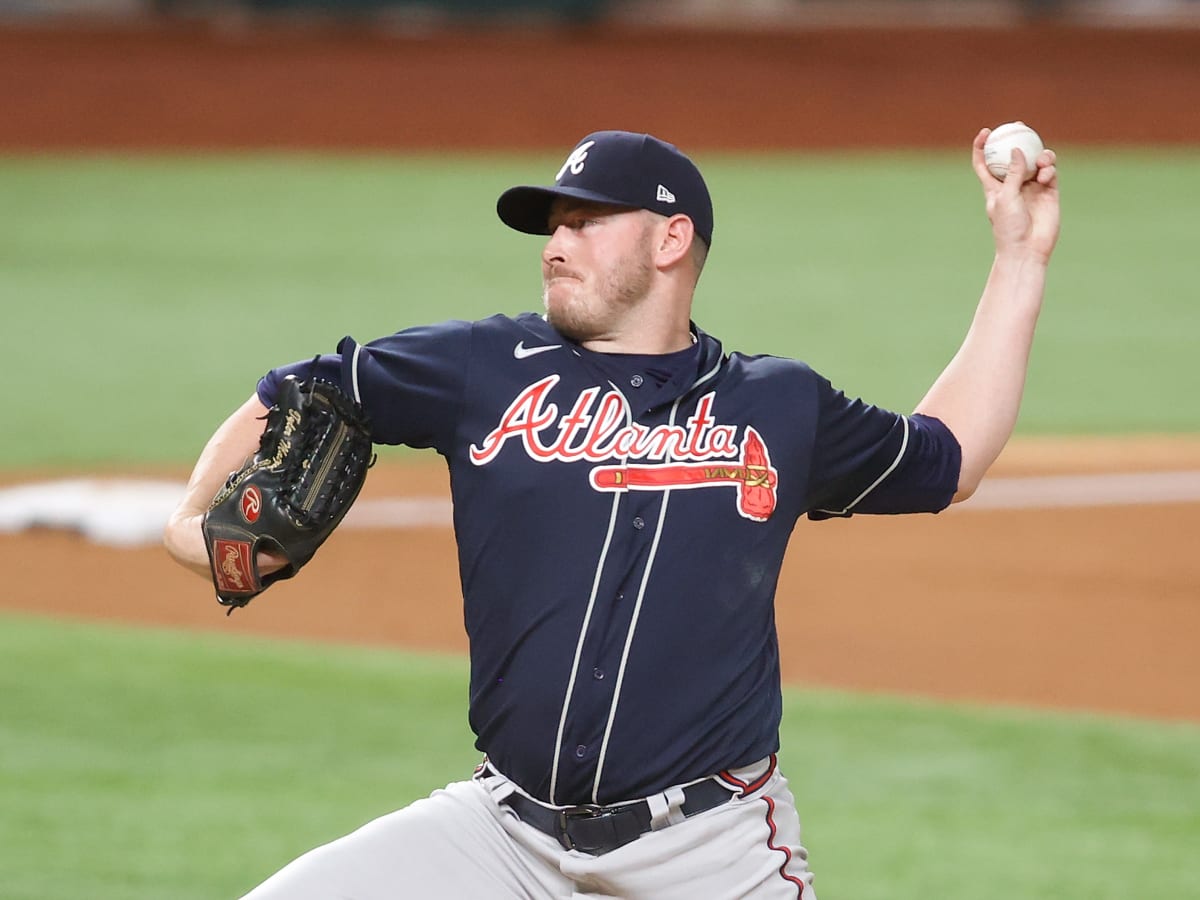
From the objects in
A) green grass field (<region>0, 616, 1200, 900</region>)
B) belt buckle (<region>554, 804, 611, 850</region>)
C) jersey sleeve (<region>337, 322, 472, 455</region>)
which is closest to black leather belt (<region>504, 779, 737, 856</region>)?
belt buckle (<region>554, 804, 611, 850</region>)

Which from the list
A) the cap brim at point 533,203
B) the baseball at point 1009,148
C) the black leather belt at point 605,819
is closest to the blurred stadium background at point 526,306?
the black leather belt at point 605,819

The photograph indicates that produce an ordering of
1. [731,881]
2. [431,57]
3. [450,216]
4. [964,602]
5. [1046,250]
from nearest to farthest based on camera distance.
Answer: [731,881]
[1046,250]
[964,602]
[450,216]
[431,57]

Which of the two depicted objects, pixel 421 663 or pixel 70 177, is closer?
pixel 421 663

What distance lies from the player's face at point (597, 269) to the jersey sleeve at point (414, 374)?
0.57ft

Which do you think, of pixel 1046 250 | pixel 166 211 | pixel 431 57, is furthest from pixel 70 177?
pixel 1046 250

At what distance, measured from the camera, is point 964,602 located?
7.21m

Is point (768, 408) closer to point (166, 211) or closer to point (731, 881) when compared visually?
point (731, 881)

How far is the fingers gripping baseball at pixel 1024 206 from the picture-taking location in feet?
11.6

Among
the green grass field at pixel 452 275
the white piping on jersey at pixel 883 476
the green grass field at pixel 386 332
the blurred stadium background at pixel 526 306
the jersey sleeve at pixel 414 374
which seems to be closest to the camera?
the jersey sleeve at pixel 414 374

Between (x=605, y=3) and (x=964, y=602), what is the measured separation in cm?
1836

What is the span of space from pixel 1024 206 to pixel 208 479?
1.58 m

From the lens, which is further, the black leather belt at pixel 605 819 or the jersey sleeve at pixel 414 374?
the jersey sleeve at pixel 414 374

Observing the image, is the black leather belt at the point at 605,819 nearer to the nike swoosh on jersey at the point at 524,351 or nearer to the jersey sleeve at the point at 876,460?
the jersey sleeve at the point at 876,460

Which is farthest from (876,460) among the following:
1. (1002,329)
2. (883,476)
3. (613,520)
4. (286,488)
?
(286,488)
